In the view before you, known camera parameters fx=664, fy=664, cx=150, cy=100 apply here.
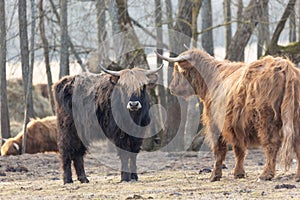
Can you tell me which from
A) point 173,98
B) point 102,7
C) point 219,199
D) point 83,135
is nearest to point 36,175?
point 83,135

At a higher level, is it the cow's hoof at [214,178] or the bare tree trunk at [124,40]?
the bare tree trunk at [124,40]

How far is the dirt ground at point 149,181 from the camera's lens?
756 centimetres

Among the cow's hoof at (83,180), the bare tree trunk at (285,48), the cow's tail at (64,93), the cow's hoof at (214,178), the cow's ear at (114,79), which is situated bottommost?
the cow's hoof at (83,180)

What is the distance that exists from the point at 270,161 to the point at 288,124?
559mm

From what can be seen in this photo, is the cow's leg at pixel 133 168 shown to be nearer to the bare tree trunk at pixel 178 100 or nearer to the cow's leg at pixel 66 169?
the cow's leg at pixel 66 169

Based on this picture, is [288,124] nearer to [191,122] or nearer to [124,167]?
[124,167]

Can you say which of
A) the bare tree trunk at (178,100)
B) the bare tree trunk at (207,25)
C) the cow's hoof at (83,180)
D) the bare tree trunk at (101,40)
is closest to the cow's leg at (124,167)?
the cow's hoof at (83,180)

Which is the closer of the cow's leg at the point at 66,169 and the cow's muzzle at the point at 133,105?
the cow's muzzle at the point at 133,105

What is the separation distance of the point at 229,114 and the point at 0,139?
905 centimetres

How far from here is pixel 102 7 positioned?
1702 centimetres

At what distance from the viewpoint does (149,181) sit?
9477 millimetres

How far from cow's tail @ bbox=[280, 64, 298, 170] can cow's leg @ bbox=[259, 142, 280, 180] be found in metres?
0.17

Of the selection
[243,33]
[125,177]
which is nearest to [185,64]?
[125,177]

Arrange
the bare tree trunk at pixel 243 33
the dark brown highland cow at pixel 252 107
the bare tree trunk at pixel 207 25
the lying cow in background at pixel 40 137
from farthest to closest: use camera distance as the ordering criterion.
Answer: the lying cow in background at pixel 40 137 < the bare tree trunk at pixel 207 25 < the bare tree trunk at pixel 243 33 < the dark brown highland cow at pixel 252 107
